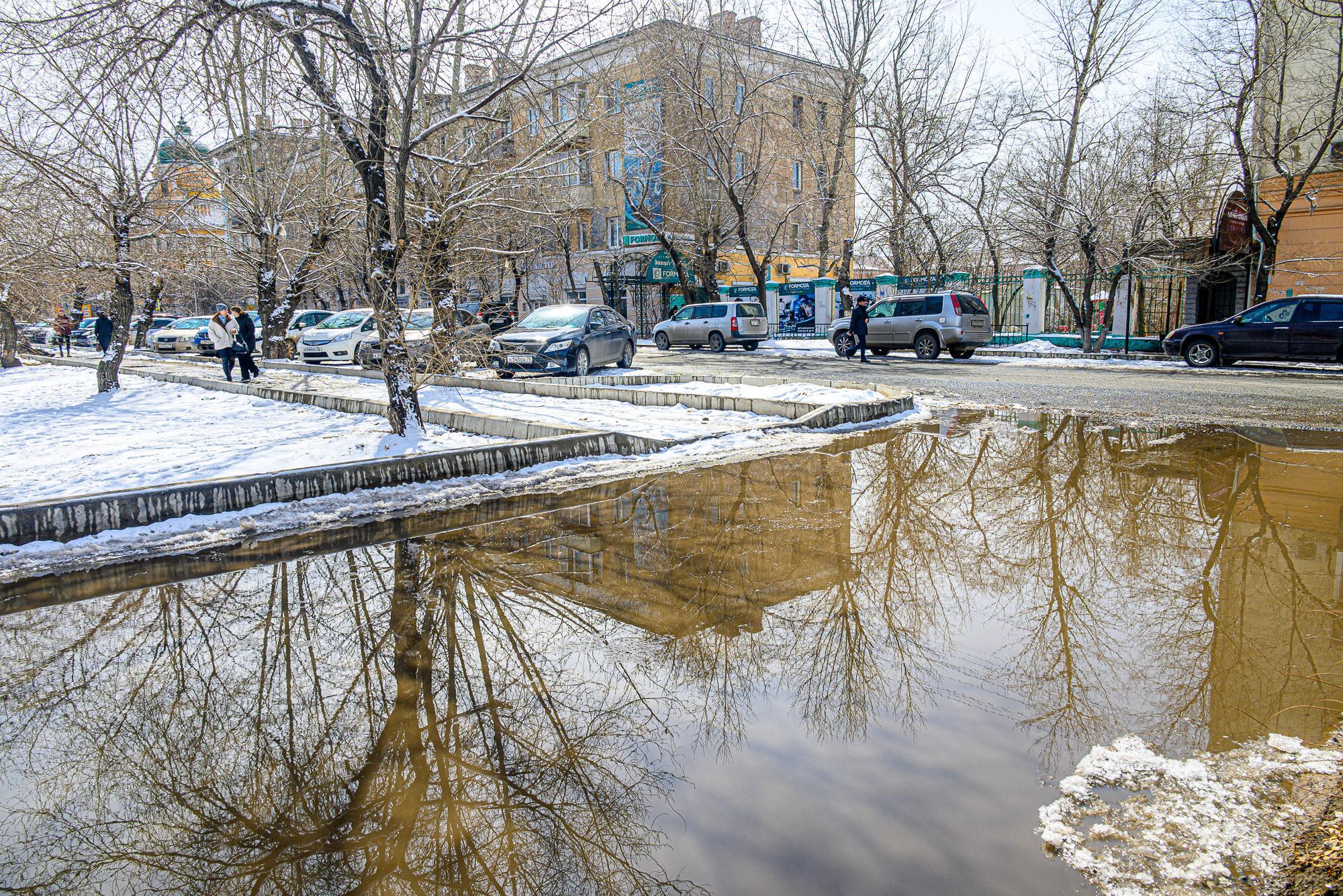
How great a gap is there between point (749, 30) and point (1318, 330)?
18489mm

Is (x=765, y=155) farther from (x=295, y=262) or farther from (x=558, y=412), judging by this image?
(x=558, y=412)

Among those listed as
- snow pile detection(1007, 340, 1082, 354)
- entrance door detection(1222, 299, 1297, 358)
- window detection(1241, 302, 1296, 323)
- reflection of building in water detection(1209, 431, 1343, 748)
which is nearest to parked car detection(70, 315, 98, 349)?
snow pile detection(1007, 340, 1082, 354)

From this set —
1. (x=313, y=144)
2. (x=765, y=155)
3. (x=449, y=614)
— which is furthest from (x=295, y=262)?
(x=449, y=614)

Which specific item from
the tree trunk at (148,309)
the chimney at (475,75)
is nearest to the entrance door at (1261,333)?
the chimney at (475,75)

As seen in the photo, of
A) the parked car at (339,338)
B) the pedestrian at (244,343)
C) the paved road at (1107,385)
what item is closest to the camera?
the paved road at (1107,385)

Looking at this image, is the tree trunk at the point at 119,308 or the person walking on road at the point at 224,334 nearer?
the tree trunk at the point at 119,308

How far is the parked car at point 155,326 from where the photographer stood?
32.0 m

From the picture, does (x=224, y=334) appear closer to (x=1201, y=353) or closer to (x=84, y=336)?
(x=1201, y=353)

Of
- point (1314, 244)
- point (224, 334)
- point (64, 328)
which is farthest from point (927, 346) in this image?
point (64, 328)

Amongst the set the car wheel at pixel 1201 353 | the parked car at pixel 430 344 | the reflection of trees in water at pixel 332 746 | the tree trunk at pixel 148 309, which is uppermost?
the tree trunk at pixel 148 309

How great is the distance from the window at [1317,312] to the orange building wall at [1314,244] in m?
6.21

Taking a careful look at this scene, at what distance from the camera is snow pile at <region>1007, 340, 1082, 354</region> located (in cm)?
2289

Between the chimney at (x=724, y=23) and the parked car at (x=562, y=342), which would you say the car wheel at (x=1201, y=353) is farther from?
the chimney at (x=724, y=23)

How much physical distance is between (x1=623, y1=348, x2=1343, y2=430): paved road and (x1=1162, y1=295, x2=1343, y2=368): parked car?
0.41m
